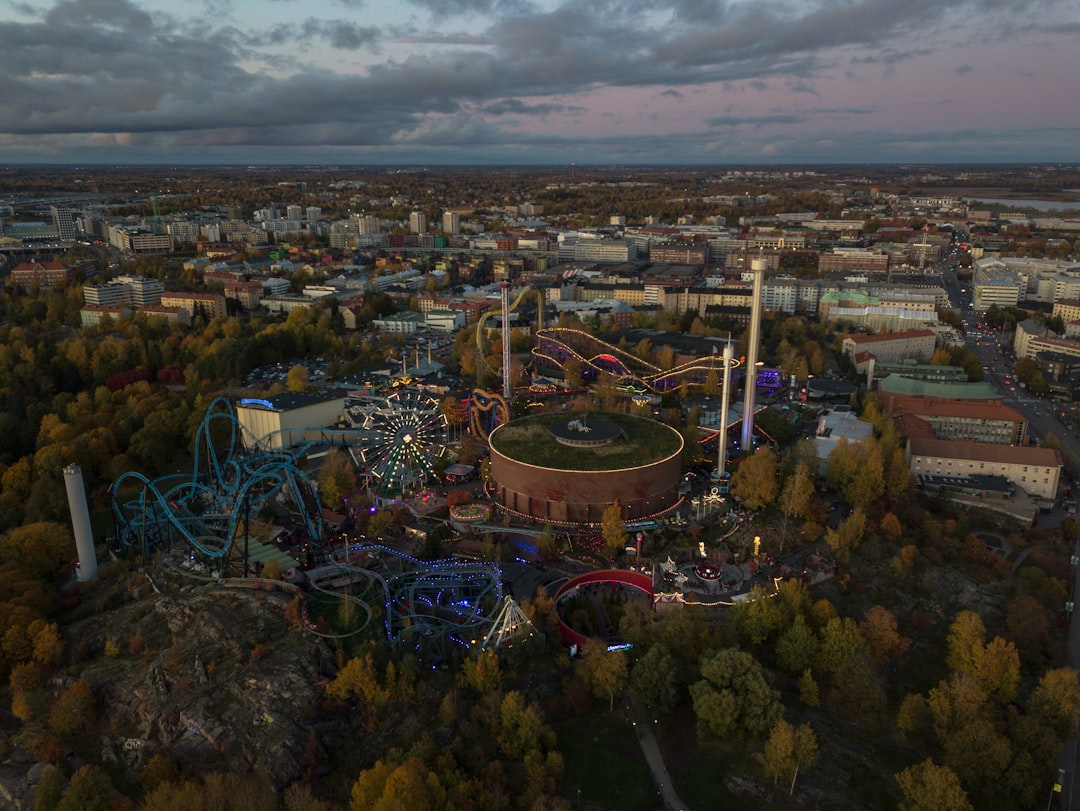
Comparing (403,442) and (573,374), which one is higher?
(403,442)

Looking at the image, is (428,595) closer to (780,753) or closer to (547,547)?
(547,547)

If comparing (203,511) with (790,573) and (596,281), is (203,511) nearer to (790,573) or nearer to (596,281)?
(790,573)

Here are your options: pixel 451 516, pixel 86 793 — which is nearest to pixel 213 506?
pixel 451 516

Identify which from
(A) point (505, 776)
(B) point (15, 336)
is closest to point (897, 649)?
(A) point (505, 776)

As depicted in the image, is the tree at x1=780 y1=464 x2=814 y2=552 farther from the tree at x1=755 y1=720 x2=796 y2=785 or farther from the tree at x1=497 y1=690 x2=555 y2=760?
the tree at x1=497 y1=690 x2=555 y2=760

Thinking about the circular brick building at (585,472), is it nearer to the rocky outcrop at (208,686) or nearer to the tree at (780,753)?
the rocky outcrop at (208,686)

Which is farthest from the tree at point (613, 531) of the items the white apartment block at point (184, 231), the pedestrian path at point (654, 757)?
the white apartment block at point (184, 231)
